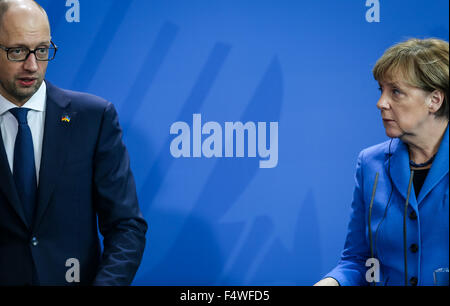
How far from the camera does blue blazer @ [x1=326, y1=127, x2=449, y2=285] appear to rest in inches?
69.4

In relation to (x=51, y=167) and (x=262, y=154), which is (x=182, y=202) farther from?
(x=51, y=167)

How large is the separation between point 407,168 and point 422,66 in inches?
13.4

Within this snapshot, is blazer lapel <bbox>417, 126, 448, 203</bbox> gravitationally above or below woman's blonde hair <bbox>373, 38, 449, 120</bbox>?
below

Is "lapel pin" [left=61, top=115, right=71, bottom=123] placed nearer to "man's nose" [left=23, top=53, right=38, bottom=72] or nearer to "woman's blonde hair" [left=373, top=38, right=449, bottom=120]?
"man's nose" [left=23, top=53, right=38, bottom=72]

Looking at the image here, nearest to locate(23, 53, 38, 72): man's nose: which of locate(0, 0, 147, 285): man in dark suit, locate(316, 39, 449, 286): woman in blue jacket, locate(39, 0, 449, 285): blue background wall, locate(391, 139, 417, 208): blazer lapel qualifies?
locate(0, 0, 147, 285): man in dark suit

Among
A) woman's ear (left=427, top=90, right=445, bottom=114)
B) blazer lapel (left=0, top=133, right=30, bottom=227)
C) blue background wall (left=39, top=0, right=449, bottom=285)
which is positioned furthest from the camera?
blue background wall (left=39, top=0, right=449, bottom=285)

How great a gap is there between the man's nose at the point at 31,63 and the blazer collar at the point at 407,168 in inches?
48.1

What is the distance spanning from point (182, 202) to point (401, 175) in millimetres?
859

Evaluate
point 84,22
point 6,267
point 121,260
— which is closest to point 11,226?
point 6,267

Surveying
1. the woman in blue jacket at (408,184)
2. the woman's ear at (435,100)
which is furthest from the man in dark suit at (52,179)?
the woman's ear at (435,100)

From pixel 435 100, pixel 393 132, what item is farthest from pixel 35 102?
pixel 435 100

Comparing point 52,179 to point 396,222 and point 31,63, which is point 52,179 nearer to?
point 31,63

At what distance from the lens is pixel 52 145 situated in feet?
5.83

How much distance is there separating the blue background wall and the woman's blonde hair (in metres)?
0.32
